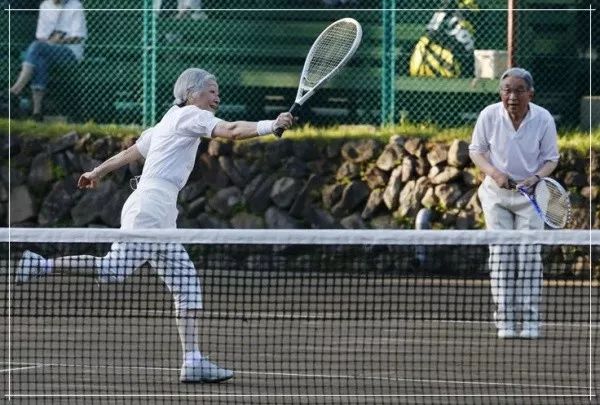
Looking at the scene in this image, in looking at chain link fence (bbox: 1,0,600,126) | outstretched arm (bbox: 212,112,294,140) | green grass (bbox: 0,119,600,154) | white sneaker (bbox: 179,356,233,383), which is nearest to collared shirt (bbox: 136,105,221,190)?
outstretched arm (bbox: 212,112,294,140)

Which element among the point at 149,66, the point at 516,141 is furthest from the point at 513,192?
the point at 149,66

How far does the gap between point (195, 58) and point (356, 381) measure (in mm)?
8931

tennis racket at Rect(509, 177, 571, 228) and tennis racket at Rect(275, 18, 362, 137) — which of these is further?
tennis racket at Rect(509, 177, 571, 228)

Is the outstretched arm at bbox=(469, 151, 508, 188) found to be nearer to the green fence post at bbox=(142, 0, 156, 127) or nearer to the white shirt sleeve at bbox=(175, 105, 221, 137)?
the white shirt sleeve at bbox=(175, 105, 221, 137)

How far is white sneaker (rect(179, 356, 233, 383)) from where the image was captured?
9.04 m

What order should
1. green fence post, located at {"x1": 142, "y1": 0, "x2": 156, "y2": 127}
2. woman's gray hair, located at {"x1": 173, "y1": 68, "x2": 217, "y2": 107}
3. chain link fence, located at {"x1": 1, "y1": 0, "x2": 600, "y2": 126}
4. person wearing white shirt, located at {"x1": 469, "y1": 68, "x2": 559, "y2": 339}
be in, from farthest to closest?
1. green fence post, located at {"x1": 142, "y1": 0, "x2": 156, "y2": 127}
2. chain link fence, located at {"x1": 1, "y1": 0, "x2": 600, "y2": 126}
3. person wearing white shirt, located at {"x1": 469, "y1": 68, "x2": 559, "y2": 339}
4. woman's gray hair, located at {"x1": 173, "y1": 68, "x2": 217, "y2": 107}

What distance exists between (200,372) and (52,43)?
926 cm

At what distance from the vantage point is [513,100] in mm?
11484

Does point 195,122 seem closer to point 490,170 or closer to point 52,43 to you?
point 490,170

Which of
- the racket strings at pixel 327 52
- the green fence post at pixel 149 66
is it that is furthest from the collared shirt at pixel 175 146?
the green fence post at pixel 149 66

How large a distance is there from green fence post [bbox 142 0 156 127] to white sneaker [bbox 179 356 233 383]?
881cm

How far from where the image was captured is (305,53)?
685 inches

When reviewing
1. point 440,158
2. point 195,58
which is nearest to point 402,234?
point 440,158

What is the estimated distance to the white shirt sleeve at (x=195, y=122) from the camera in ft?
30.1
